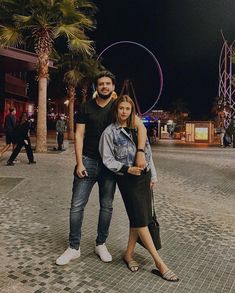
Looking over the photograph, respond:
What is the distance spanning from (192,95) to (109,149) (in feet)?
240

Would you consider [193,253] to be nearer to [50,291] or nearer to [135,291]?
[135,291]

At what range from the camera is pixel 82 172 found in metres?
3.66

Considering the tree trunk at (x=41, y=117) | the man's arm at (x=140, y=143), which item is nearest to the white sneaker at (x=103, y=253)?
the man's arm at (x=140, y=143)

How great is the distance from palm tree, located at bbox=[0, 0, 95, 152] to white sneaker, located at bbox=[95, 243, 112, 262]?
1068cm

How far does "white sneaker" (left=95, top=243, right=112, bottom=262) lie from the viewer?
12.4 feet

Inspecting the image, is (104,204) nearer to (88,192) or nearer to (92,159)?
(88,192)

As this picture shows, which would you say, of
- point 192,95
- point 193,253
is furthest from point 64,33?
point 192,95

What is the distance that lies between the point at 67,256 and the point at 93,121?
128cm

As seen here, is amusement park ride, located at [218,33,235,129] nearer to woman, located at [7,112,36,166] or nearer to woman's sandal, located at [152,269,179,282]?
woman, located at [7,112,36,166]

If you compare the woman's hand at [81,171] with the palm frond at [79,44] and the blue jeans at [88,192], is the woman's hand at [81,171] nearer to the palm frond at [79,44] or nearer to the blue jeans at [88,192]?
the blue jeans at [88,192]

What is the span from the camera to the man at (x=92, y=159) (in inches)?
144

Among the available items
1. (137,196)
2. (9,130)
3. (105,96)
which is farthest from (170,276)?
(9,130)

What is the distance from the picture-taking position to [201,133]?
3092cm

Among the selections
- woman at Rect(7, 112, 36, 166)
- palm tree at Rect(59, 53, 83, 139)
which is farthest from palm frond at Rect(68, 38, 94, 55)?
palm tree at Rect(59, 53, 83, 139)
